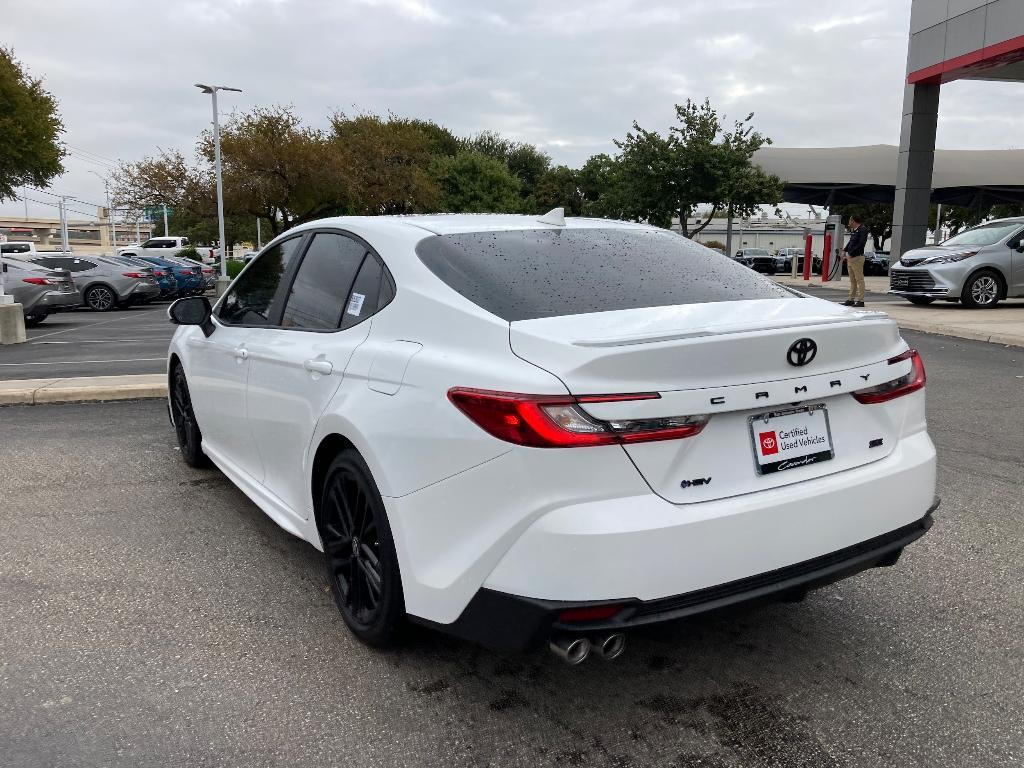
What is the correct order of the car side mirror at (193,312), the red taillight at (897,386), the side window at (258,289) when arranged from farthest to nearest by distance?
the car side mirror at (193,312) < the side window at (258,289) < the red taillight at (897,386)

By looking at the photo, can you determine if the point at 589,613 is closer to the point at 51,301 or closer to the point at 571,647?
the point at 571,647

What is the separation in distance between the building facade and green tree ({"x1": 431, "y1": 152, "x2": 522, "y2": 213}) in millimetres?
38676

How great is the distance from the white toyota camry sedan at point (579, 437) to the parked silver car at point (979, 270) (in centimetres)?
1501

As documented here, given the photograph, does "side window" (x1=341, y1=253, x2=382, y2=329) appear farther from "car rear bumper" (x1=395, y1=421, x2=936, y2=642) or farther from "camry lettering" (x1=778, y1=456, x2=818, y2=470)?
"camry lettering" (x1=778, y1=456, x2=818, y2=470)

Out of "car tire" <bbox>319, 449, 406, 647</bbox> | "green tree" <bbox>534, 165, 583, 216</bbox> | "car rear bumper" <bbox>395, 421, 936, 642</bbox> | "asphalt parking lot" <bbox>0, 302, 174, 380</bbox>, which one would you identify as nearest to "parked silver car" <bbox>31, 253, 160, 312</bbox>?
"asphalt parking lot" <bbox>0, 302, 174, 380</bbox>

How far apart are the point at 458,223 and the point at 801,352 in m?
1.55

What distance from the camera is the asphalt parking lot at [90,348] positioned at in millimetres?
10312

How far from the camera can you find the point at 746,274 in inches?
138

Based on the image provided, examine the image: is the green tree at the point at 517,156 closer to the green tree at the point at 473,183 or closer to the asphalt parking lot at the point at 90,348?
the green tree at the point at 473,183

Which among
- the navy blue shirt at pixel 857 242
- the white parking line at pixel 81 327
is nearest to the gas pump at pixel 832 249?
the navy blue shirt at pixel 857 242

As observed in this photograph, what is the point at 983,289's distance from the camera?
16.4m

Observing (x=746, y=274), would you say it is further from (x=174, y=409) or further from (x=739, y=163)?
(x=739, y=163)

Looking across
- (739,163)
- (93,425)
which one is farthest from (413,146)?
(93,425)

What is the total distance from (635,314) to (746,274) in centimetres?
98
